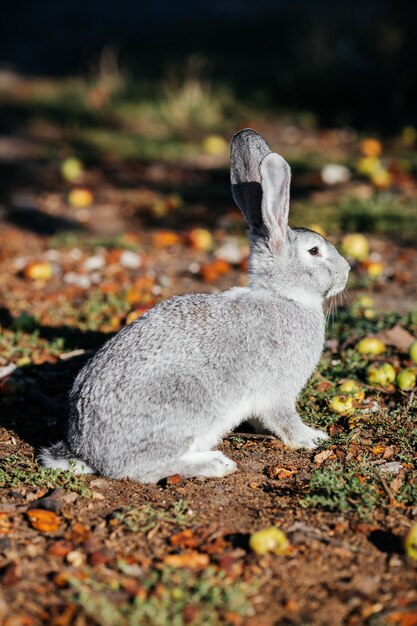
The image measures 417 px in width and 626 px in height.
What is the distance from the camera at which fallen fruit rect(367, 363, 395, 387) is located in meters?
6.03

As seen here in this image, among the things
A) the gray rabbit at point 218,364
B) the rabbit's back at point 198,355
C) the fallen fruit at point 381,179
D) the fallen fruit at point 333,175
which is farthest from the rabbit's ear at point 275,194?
the fallen fruit at point 333,175

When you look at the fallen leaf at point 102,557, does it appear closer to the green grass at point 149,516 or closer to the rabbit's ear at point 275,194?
the green grass at point 149,516

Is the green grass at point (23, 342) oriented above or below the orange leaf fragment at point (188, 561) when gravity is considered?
above

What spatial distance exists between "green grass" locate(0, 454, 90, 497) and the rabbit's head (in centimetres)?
178

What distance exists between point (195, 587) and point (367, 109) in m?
11.2

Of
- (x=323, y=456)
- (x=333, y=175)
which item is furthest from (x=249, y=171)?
(x=333, y=175)

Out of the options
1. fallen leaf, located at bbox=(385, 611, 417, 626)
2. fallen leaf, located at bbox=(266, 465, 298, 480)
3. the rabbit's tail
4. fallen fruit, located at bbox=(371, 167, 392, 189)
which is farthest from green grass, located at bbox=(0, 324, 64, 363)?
fallen fruit, located at bbox=(371, 167, 392, 189)

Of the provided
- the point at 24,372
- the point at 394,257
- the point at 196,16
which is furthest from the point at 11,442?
the point at 196,16

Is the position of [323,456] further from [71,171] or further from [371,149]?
[371,149]

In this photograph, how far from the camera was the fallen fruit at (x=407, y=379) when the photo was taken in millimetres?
5906

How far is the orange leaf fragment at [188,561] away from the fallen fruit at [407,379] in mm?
2461

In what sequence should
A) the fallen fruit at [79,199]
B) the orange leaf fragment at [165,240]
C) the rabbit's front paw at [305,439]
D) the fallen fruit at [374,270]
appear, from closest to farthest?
the rabbit's front paw at [305,439] → the fallen fruit at [374,270] → the orange leaf fragment at [165,240] → the fallen fruit at [79,199]

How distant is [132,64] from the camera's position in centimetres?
1681

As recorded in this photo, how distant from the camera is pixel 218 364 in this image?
4.97 meters
